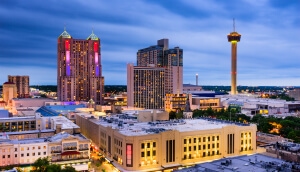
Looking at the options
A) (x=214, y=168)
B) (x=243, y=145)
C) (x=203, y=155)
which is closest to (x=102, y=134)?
(x=203, y=155)

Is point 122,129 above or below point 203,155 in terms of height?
above

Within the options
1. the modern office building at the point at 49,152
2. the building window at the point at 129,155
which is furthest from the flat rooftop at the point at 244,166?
the modern office building at the point at 49,152

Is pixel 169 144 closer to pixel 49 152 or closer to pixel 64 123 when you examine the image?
pixel 49 152

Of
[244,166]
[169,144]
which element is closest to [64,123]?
[169,144]

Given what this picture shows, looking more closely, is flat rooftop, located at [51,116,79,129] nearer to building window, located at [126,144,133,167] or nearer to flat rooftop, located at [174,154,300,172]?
building window, located at [126,144,133,167]

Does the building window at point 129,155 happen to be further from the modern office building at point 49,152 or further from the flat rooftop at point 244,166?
the flat rooftop at point 244,166

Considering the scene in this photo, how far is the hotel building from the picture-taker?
77562 mm

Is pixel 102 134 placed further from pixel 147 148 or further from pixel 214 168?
pixel 214 168

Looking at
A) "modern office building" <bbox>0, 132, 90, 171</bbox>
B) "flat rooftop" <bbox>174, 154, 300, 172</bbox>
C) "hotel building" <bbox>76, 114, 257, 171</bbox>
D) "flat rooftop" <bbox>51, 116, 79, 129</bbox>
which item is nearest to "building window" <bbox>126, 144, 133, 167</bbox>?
"hotel building" <bbox>76, 114, 257, 171</bbox>

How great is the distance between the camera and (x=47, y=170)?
Result: 6116 centimetres

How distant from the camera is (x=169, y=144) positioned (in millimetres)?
81312

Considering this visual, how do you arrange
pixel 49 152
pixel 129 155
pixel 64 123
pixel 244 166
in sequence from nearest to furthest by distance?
pixel 244 166
pixel 129 155
pixel 49 152
pixel 64 123

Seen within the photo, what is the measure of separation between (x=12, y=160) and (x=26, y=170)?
4.01m

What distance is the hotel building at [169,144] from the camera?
77562 mm
